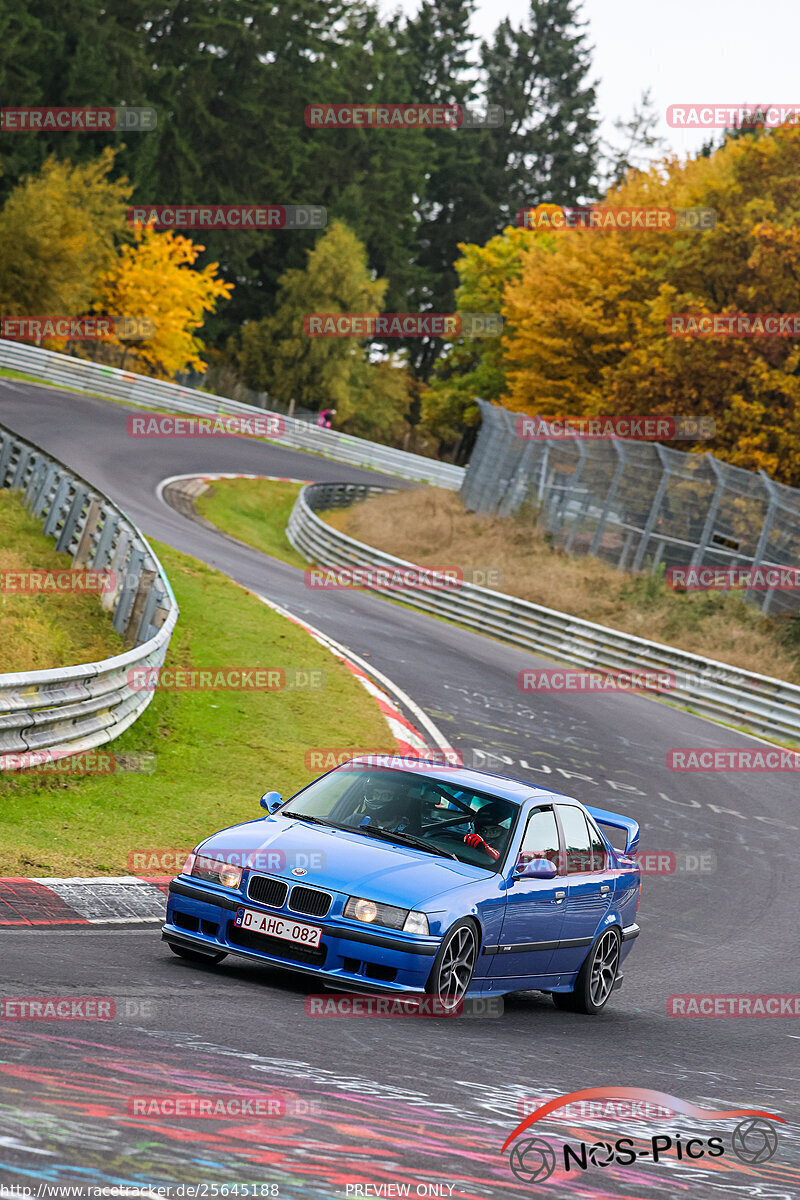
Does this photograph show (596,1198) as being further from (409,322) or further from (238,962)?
(409,322)

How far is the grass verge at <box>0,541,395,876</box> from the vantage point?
426 inches

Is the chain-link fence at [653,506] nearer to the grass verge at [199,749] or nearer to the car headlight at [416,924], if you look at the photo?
the grass verge at [199,749]

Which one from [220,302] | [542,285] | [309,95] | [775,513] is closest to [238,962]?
[775,513]

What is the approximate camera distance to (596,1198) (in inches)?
171
